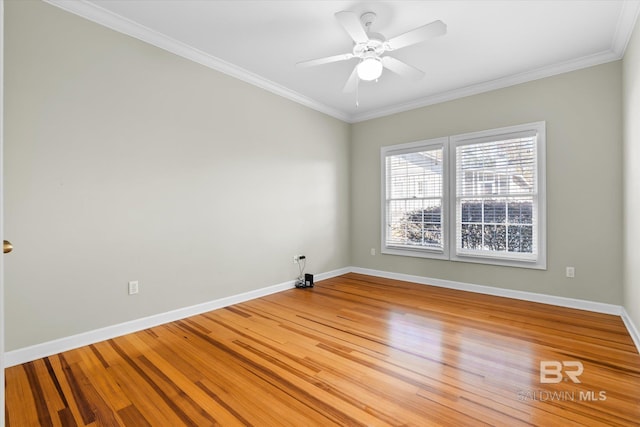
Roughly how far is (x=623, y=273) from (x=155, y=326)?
4.80 m

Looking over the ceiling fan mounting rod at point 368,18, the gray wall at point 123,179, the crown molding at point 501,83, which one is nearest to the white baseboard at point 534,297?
the gray wall at point 123,179

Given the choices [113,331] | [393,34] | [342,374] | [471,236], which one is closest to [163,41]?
[393,34]

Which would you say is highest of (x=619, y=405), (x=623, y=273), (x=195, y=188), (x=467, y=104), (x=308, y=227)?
(x=467, y=104)

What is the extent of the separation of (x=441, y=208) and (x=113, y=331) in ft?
13.9

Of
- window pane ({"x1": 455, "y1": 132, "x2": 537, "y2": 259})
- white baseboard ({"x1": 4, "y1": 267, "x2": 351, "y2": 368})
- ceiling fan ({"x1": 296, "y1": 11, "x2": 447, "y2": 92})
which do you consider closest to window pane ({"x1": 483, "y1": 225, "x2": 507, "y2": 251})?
window pane ({"x1": 455, "y1": 132, "x2": 537, "y2": 259})

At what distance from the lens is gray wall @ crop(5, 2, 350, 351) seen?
235cm

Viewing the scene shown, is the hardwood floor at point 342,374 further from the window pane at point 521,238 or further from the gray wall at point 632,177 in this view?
the window pane at point 521,238

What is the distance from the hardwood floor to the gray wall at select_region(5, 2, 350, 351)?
445 mm

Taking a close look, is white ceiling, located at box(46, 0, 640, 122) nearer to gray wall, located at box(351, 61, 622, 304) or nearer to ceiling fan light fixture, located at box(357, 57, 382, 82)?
gray wall, located at box(351, 61, 622, 304)

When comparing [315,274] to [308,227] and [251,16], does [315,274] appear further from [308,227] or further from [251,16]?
[251,16]

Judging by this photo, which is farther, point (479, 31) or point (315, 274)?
point (315, 274)

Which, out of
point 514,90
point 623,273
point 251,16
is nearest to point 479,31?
point 514,90

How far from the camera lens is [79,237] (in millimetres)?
2584

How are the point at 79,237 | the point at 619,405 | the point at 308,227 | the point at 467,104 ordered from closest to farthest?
1. the point at 619,405
2. the point at 79,237
3. the point at 467,104
4. the point at 308,227
